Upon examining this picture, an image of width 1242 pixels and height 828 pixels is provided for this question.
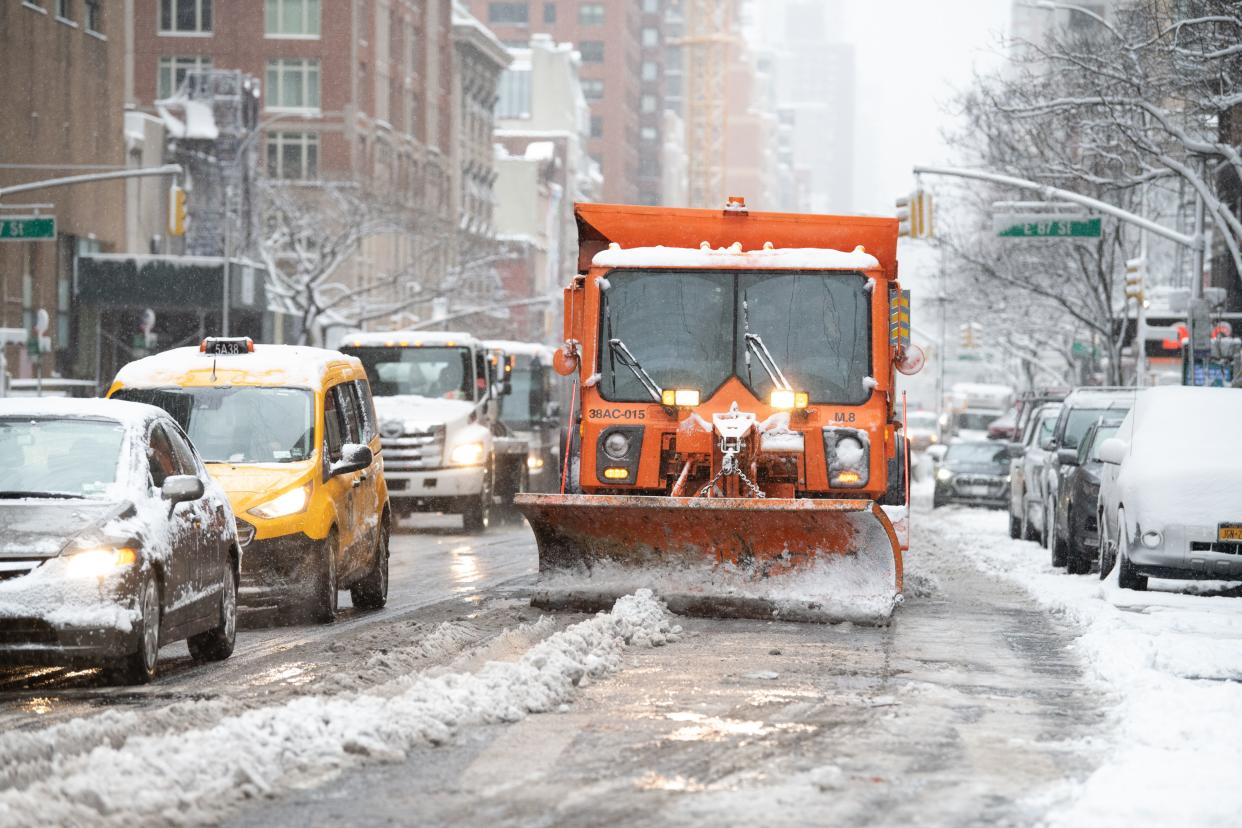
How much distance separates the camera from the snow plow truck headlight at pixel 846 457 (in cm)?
1588

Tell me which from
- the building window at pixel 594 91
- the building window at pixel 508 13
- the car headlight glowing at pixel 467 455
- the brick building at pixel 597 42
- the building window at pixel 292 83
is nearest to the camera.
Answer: the car headlight glowing at pixel 467 455

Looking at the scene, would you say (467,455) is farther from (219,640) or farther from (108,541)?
(108,541)

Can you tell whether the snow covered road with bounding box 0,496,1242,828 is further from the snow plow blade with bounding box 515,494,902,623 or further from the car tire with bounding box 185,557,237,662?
the snow plow blade with bounding box 515,494,902,623

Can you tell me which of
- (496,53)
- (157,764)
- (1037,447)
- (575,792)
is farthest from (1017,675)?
(496,53)

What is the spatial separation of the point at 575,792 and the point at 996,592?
11.9 meters

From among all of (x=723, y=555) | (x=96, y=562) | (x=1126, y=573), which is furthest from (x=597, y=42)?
(x=96, y=562)

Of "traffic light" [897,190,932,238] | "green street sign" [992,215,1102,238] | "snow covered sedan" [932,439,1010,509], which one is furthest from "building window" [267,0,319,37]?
"green street sign" [992,215,1102,238]

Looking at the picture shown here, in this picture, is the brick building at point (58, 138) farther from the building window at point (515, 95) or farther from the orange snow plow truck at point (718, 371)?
the building window at point (515, 95)

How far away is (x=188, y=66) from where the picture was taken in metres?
85.0

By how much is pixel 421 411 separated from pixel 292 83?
58.5m

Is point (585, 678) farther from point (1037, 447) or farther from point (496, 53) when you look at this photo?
point (496, 53)

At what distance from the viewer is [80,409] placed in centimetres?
1220

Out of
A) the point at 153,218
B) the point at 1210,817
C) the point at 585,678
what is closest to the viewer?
the point at 1210,817

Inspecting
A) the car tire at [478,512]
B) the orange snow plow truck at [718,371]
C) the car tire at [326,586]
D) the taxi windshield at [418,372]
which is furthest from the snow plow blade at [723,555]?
the taxi windshield at [418,372]
